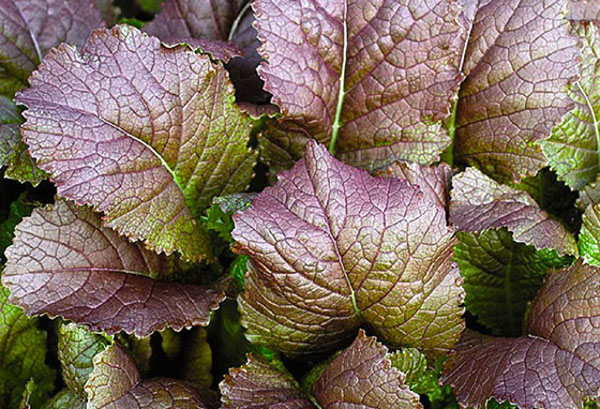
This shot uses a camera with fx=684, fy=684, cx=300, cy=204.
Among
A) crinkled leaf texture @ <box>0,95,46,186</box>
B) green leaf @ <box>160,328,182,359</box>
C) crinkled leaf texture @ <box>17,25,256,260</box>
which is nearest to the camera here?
crinkled leaf texture @ <box>17,25,256,260</box>

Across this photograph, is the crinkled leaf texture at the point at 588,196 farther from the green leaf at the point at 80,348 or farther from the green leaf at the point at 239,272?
the green leaf at the point at 80,348

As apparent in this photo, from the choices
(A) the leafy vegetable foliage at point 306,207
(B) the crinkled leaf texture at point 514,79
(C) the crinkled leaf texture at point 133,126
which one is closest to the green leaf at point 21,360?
(A) the leafy vegetable foliage at point 306,207

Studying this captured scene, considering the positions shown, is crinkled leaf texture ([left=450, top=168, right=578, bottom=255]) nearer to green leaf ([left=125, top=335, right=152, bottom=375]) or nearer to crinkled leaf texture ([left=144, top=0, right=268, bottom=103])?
crinkled leaf texture ([left=144, top=0, right=268, bottom=103])

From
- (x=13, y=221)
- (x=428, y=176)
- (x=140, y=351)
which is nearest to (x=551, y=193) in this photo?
(x=428, y=176)

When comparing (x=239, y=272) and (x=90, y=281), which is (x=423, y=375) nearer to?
(x=239, y=272)

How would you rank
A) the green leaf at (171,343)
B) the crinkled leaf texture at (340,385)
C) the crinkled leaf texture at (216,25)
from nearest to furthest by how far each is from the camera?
the crinkled leaf texture at (340,385) < the green leaf at (171,343) < the crinkled leaf texture at (216,25)

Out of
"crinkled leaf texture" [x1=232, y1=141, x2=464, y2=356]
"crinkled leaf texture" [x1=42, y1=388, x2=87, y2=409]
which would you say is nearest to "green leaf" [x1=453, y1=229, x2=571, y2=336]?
"crinkled leaf texture" [x1=232, y1=141, x2=464, y2=356]
